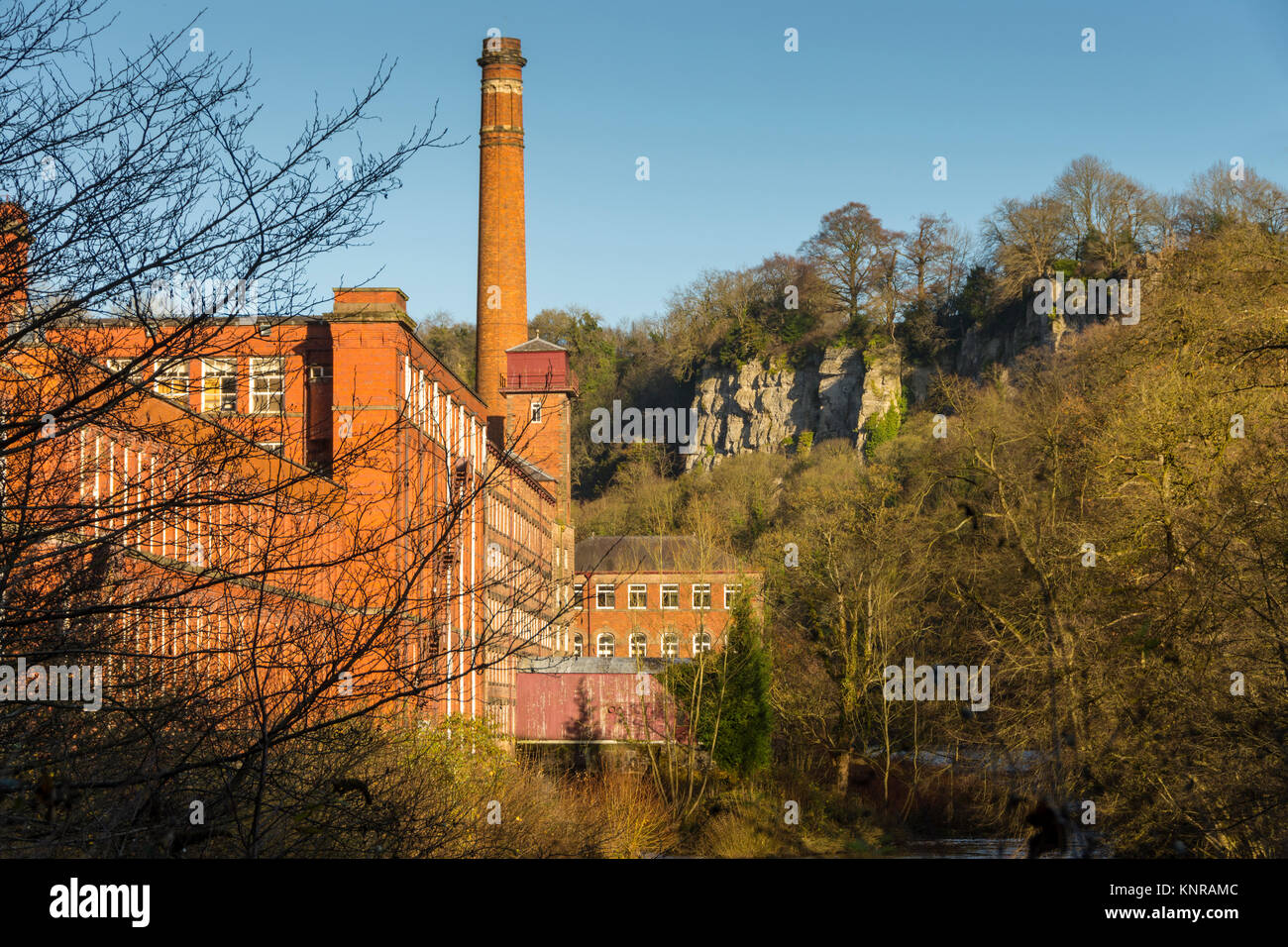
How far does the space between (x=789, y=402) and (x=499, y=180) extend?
43081 millimetres

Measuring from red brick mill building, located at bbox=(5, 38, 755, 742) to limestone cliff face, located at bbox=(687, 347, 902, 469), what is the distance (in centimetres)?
2786

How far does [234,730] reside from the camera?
710cm

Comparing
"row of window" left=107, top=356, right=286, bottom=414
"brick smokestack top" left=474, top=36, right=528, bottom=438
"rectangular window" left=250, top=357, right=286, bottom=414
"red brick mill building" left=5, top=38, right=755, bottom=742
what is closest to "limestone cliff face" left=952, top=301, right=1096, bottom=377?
"red brick mill building" left=5, top=38, right=755, bottom=742

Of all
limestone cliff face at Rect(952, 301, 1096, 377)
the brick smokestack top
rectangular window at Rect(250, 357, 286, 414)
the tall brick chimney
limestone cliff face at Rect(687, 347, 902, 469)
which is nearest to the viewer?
the tall brick chimney

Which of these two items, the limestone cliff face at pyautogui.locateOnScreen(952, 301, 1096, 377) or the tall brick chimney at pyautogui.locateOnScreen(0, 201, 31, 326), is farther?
the limestone cliff face at pyautogui.locateOnScreen(952, 301, 1096, 377)

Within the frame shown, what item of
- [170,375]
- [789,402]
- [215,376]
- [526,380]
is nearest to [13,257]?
[170,375]

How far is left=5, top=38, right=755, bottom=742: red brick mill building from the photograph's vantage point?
639 centimetres

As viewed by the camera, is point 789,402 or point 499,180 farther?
point 789,402

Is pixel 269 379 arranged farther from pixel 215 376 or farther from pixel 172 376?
pixel 172 376

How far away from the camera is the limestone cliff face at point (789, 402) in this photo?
79.1 m

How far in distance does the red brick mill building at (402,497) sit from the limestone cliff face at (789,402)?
2786 cm

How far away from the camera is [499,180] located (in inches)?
1779

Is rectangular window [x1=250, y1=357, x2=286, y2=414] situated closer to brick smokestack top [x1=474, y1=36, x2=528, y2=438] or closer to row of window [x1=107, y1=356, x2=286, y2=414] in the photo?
row of window [x1=107, y1=356, x2=286, y2=414]

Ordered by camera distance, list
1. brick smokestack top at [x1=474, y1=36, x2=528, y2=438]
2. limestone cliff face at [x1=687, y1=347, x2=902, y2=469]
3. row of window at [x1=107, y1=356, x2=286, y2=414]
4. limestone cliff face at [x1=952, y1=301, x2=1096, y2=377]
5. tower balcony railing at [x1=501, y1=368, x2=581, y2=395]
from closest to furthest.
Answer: row of window at [x1=107, y1=356, x2=286, y2=414] < tower balcony railing at [x1=501, y1=368, x2=581, y2=395] < brick smokestack top at [x1=474, y1=36, x2=528, y2=438] < limestone cliff face at [x1=952, y1=301, x2=1096, y2=377] < limestone cliff face at [x1=687, y1=347, x2=902, y2=469]
